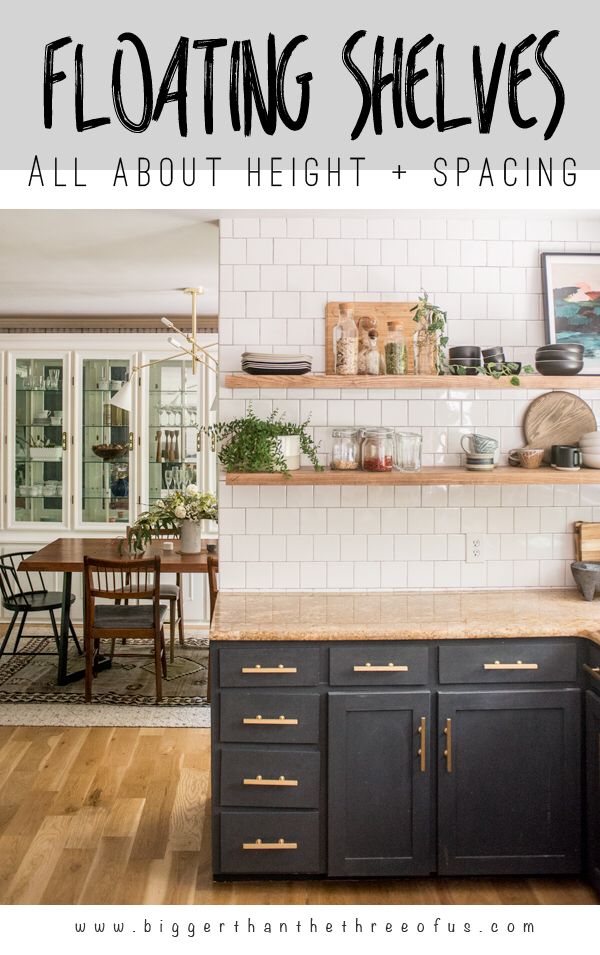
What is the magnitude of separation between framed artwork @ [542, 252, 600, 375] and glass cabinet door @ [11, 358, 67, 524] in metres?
4.27

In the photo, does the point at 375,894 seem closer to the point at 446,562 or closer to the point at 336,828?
the point at 336,828

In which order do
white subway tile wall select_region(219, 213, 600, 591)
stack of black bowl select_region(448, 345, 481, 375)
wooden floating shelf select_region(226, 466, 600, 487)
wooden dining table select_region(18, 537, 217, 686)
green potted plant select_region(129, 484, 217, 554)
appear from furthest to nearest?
green potted plant select_region(129, 484, 217, 554), wooden dining table select_region(18, 537, 217, 686), white subway tile wall select_region(219, 213, 600, 591), stack of black bowl select_region(448, 345, 481, 375), wooden floating shelf select_region(226, 466, 600, 487)

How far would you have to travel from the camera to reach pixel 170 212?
3230 mm

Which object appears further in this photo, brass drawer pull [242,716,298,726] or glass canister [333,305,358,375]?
glass canister [333,305,358,375]

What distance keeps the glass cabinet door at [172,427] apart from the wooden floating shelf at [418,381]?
3.41 meters

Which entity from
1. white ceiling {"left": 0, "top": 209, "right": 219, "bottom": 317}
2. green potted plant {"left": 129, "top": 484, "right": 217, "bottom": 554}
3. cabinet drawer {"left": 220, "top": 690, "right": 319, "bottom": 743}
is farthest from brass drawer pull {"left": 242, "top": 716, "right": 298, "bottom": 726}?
green potted plant {"left": 129, "top": 484, "right": 217, "bottom": 554}

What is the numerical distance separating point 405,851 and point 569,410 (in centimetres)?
186

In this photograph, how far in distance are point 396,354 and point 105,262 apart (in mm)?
1991

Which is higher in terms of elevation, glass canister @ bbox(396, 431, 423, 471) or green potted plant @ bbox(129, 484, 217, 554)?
→ glass canister @ bbox(396, 431, 423, 471)

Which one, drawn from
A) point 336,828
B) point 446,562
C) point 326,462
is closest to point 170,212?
point 326,462

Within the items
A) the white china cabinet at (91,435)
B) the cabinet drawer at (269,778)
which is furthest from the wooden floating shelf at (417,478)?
the white china cabinet at (91,435)

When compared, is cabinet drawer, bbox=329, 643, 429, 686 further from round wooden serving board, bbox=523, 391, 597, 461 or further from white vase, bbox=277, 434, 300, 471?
round wooden serving board, bbox=523, 391, 597, 461

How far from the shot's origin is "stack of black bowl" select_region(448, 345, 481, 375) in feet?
10.5
